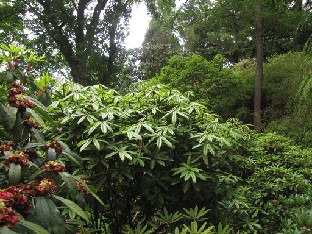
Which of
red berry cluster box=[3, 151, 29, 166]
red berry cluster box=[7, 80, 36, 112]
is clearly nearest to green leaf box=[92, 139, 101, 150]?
red berry cluster box=[7, 80, 36, 112]

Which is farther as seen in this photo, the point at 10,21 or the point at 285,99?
the point at 10,21

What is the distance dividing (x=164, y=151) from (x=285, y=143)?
2.47m

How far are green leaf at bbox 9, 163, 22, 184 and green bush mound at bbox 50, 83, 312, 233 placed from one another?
0.72 m

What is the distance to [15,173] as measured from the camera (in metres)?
1.25

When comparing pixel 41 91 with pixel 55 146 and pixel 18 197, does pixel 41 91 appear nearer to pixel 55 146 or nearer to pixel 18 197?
pixel 55 146

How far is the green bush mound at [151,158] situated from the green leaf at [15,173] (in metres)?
0.72

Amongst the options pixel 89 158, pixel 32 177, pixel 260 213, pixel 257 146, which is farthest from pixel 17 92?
pixel 257 146

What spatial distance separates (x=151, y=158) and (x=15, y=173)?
113 centimetres

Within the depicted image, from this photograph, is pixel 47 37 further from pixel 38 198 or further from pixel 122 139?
pixel 38 198

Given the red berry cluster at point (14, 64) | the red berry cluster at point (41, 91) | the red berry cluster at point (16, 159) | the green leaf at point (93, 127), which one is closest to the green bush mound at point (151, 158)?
the green leaf at point (93, 127)

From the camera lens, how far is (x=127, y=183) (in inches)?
90.9

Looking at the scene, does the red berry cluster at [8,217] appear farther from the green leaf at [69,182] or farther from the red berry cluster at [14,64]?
the red berry cluster at [14,64]

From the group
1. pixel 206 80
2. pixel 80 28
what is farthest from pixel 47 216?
pixel 80 28

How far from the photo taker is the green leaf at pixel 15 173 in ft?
4.07
